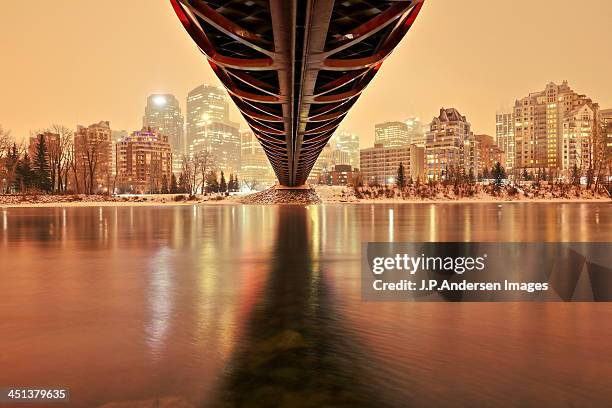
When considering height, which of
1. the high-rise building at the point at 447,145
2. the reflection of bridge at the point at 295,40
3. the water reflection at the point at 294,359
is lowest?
the water reflection at the point at 294,359

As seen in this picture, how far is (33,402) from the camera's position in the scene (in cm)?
429

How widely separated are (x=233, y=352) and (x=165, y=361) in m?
0.84

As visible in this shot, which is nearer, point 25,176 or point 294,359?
point 294,359

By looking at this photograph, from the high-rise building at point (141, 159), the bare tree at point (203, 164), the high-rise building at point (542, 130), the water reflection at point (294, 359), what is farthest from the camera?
the high-rise building at point (542, 130)

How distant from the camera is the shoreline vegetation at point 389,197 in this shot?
2630 inches

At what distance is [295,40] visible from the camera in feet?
46.5

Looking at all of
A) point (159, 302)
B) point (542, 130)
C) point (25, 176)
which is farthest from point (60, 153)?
point (542, 130)

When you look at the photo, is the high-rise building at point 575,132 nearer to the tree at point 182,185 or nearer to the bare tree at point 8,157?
the tree at point 182,185

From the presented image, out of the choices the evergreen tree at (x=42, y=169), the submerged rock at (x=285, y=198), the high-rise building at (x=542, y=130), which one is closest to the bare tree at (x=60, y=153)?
the evergreen tree at (x=42, y=169)

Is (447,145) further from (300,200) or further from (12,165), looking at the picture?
(12,165)

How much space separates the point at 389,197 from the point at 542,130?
153m

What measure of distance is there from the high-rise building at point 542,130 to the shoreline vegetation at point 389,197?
12606 cm

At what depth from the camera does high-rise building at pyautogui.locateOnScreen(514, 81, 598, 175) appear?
7298 inches

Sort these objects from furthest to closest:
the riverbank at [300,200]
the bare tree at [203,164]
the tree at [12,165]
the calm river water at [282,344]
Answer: the bare tree at [203,164] < the tree at [12,165] < the riverbank at [300,200] < the calm river water at [282,344]
